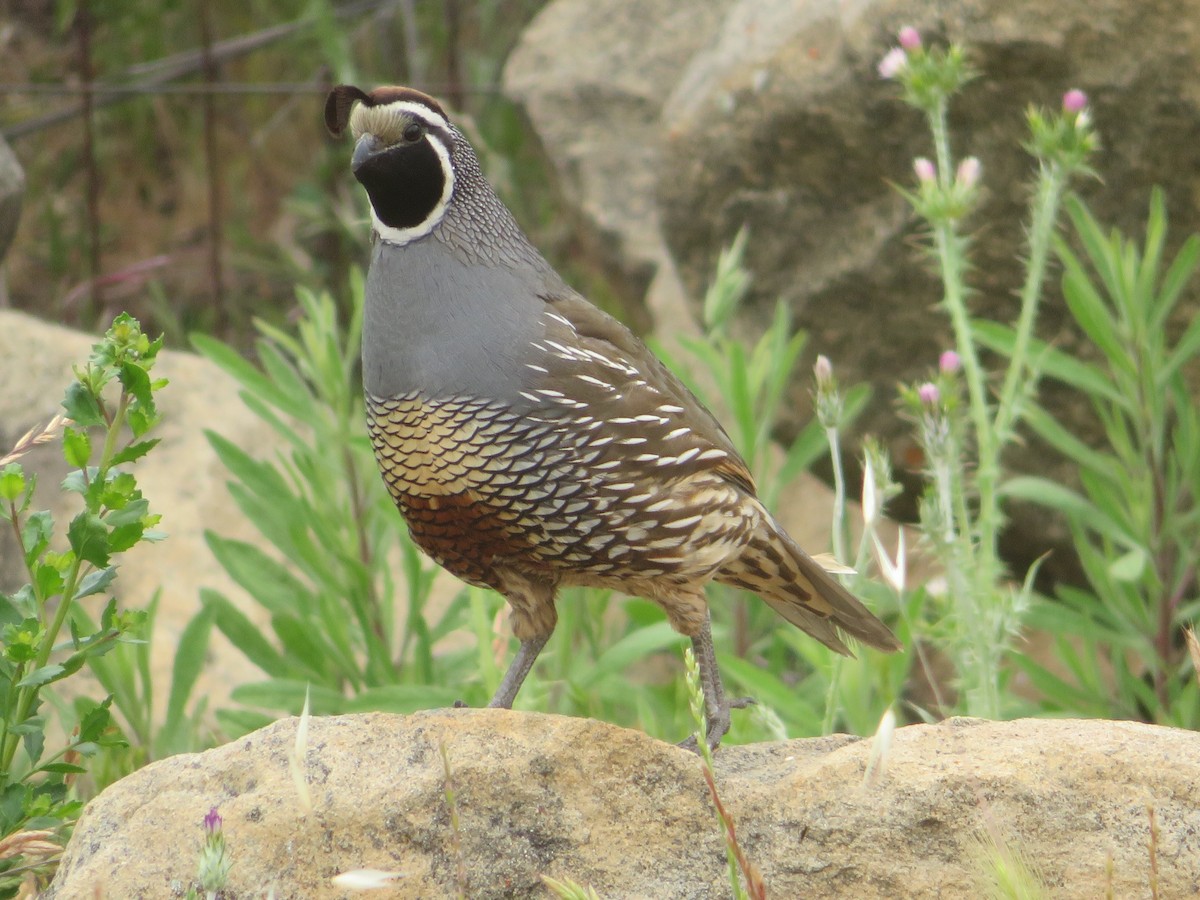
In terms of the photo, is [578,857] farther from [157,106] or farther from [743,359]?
[157,106]

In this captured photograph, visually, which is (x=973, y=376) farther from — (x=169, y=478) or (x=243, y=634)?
(x=169, y=478)

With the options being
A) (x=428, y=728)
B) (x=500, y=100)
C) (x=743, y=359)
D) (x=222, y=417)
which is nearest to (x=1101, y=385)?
(x=743, y=359)

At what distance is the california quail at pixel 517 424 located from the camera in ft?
9.89

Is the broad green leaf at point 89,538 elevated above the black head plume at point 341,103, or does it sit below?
below

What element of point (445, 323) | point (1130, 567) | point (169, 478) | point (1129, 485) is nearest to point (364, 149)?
point (445, 323)

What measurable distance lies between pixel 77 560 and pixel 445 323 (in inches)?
37.3

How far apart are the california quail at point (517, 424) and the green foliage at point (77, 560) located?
0.66 metres

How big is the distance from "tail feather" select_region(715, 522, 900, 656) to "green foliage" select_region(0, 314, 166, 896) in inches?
57.6

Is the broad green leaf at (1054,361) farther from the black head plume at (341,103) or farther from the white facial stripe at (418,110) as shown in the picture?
the black head plume at (341,103)

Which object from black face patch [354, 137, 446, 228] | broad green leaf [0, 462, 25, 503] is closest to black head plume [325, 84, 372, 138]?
black face patch [354, 137, 446, 228]

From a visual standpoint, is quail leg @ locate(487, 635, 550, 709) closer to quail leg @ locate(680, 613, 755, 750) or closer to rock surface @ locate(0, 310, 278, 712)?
quail leg @ locate(680, 613, 755, 750)

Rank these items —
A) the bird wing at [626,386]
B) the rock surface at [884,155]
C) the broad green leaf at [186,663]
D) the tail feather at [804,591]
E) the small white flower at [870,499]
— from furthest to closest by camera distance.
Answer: the rock surface at [884,155], the broad green leaf at [186,663], the tail feather at [804,591], the bird wing at [626,386], the small white flower at [870,499]

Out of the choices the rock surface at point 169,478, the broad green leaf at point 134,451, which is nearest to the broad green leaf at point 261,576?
the rock surface at point 169,478

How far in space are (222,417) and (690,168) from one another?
1.72 meters
